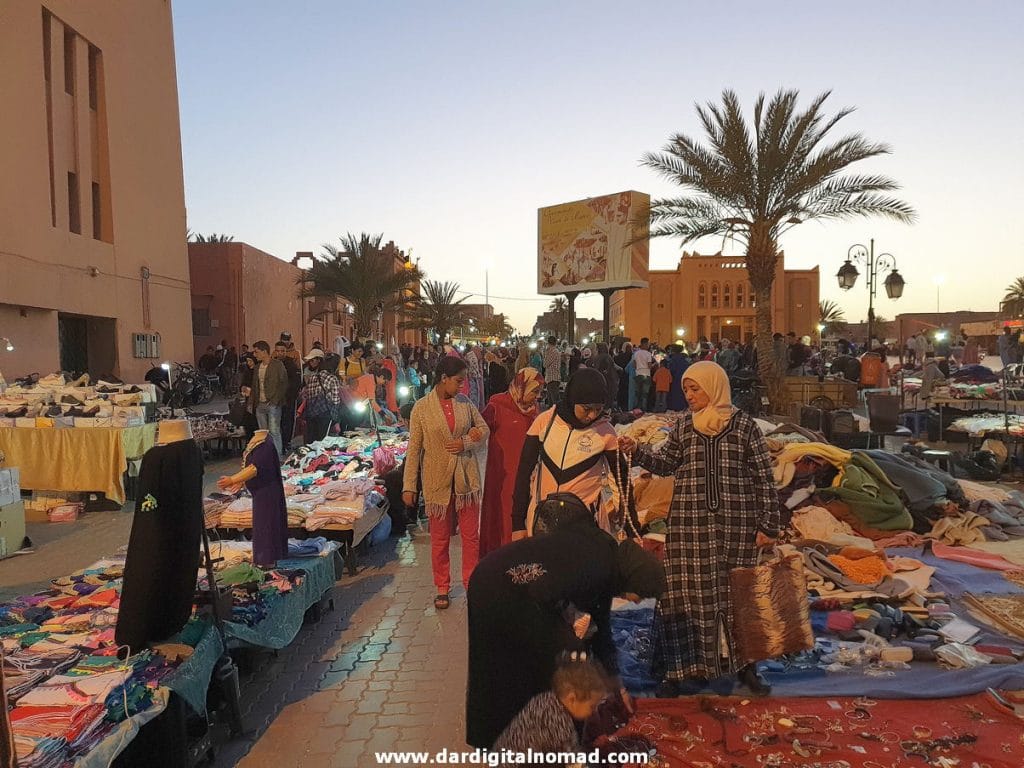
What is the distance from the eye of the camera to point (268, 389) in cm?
1018

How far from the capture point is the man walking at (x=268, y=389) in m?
10.1

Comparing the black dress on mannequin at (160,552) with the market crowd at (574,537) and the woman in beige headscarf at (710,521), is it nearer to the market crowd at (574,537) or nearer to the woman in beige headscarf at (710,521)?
the market crowd at (574,537)

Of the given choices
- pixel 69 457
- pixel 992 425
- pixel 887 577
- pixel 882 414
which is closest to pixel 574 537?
pixel 887 577

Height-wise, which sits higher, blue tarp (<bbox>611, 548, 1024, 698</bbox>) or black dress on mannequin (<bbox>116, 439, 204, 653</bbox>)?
black dress on mannequin (<bbox>116, 439, 204, 653</bbox>)

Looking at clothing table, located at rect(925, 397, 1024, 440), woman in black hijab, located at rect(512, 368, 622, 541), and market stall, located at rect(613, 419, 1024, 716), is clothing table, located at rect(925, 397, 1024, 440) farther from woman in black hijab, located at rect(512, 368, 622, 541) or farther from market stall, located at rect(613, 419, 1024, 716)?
woman in black hijab, located at rect(512, 368, 622, 541)

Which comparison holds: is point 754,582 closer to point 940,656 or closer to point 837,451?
point 940,656

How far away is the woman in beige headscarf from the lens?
3676 millimetres

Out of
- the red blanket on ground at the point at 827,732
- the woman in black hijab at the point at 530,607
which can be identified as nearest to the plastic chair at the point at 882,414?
the red blanket on ground at the point at 827,732

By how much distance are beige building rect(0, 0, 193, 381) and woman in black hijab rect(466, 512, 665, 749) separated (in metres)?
14.3

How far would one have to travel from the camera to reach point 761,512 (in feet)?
12.1

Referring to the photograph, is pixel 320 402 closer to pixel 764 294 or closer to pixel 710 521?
pixel 710 521

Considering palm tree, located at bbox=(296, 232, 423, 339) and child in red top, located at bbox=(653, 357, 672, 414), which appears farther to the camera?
palm tree, located at bbox=(296, 232, 423, 339)

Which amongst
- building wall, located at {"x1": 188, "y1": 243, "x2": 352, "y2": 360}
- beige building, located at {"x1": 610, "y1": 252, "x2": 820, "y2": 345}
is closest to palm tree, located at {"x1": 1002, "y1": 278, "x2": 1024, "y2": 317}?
beige building, located at {"x1": 610, "y1": 252, "x2": 820, "y2": 345}

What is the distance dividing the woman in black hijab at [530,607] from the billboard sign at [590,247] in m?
24.8
